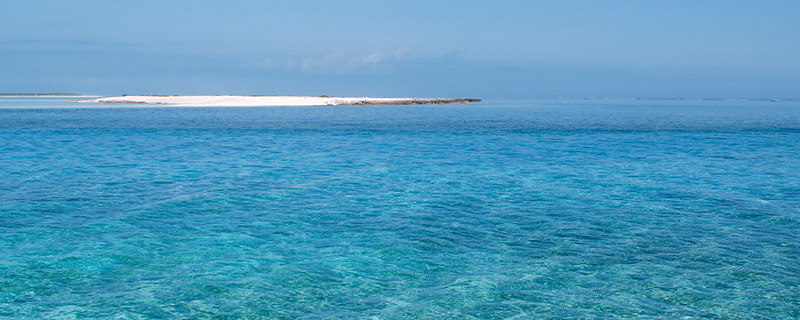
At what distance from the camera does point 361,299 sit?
968 centimetres

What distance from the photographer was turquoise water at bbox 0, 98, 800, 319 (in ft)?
31.1

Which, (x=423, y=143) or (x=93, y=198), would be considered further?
(x=423, y=143)

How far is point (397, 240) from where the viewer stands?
522 inches

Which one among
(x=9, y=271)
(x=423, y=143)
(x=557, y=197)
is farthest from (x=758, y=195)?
(x=423, y=143)

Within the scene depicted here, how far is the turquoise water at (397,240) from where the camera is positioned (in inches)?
373

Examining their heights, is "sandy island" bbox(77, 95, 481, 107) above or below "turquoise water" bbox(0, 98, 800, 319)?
above

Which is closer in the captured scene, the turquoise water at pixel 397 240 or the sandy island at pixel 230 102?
the turquoise water at pixel 397 240

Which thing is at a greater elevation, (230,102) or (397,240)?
(230,102)

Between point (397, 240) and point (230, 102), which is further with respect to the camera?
point (230, 102)

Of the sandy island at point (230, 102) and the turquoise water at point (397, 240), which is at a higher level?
the sandy island at point (230, 102)

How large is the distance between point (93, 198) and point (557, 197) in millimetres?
13833

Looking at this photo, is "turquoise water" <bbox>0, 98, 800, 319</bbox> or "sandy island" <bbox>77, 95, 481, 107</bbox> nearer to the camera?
"turquoise water" <bbox>0, 98, 800, 319</bbox>

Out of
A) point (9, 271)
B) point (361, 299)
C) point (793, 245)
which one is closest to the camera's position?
point (361, 299)

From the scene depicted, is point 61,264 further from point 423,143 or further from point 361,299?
point 423,143
